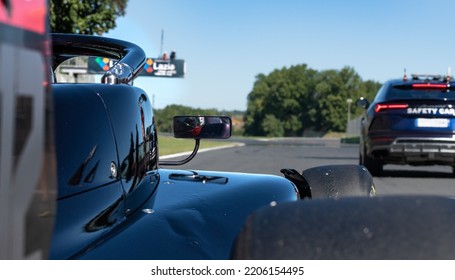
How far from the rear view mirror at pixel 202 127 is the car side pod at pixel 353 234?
160 centimetres

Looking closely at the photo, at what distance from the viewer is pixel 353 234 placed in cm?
106

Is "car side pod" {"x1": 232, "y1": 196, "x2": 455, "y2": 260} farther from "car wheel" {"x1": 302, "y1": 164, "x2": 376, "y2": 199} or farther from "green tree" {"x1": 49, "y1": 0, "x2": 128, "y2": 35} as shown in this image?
"green tree" {"x1": 49, "y1": 0, "x2": 128, "y2": 35}

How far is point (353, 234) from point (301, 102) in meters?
117

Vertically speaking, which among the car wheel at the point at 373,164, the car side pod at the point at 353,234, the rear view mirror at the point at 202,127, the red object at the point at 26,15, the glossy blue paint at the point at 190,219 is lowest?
the car wheel at the point at 373,164

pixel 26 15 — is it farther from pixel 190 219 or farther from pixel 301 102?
pixel 301 102

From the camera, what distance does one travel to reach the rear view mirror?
2688 mm

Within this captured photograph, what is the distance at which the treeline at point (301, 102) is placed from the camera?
368ft

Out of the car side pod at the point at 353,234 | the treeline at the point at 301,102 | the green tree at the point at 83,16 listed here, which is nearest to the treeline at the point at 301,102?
the treeline at the point at 301,102

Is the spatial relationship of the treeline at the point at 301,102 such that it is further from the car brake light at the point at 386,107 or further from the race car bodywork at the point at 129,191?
the race car bodywork at the point at 129,191

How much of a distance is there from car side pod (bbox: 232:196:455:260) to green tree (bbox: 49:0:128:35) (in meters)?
15.3

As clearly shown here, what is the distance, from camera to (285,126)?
114m
